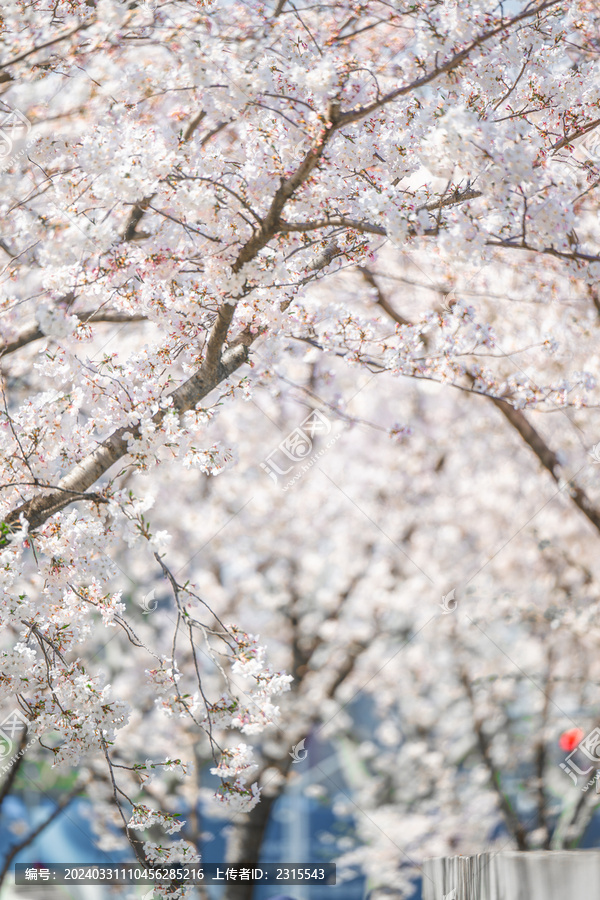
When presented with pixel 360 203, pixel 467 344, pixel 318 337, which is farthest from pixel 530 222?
pixel 318 337

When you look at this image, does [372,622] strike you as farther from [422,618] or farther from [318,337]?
[318,337]

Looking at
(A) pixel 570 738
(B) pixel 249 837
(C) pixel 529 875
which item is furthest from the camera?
(A) pixel 570 738

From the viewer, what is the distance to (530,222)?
2.27m

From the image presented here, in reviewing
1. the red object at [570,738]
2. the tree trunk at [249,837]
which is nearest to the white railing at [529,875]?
the tree trunk at [249,837]

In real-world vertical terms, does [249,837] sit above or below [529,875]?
below

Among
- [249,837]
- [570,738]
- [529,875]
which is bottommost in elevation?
[249,837]

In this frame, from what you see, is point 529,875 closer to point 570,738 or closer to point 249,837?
point 249,837

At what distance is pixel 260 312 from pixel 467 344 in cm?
97

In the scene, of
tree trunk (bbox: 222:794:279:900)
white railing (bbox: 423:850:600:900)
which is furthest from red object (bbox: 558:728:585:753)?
white railing (bbox: 423:850:600:900)

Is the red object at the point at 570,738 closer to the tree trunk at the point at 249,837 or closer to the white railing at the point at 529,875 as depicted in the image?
the tree trunk at the point at 249,837

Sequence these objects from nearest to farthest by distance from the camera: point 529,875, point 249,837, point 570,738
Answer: point 529,875 → point 249,837 → point 570,738

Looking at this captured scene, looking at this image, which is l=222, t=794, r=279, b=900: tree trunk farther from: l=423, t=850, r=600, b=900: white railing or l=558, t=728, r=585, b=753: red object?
l=423, t=850, r=600, b=900: white railing

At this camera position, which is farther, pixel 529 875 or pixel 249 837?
pixel 249 837

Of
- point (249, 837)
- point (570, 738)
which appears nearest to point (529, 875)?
point (249, 837)
